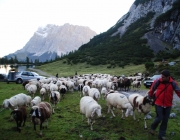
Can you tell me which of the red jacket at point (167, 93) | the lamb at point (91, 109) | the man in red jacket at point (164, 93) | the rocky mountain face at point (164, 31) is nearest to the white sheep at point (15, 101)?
the lamb at point (91, 109)

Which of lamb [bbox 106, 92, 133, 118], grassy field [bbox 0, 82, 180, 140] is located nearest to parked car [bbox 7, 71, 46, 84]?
grassy field [bbox 0, 82, 180, 140]

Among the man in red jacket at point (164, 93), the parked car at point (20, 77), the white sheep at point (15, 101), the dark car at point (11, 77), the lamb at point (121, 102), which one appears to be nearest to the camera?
the man in red jacket at point (164, 93)

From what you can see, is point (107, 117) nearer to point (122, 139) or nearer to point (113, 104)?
point (113, 104)

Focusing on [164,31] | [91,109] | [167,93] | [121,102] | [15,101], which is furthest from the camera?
[164,31]

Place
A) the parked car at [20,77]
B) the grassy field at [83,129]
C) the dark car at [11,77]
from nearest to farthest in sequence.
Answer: the grassy field at [83,129]
the parked car at [20,77]
the dark car at [11,77]

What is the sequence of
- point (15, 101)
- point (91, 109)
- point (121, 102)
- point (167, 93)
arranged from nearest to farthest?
1. point (167, 93)
2. point (91, 109)
3. point (121, 102)
4. point (15, 101)

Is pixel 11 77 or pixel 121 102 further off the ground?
pixel 11 77

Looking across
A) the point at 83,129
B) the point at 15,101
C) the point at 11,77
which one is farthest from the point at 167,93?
the point at 11,77

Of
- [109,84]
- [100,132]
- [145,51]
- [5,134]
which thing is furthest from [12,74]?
[145,51]

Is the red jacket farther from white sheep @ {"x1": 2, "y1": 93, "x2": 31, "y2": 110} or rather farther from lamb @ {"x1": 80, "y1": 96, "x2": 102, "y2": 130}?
white sheep @ {"x1": 2, "y1": 93, "x2": 31, "y2": 110}

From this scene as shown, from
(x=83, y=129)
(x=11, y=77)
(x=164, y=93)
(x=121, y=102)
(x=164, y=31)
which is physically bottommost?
(x=83, y=129)

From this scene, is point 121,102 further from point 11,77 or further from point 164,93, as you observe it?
point 11,77

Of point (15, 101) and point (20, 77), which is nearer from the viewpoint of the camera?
point (15, 101)

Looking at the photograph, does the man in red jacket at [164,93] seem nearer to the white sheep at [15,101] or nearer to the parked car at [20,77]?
the white sheep at [15,101]
